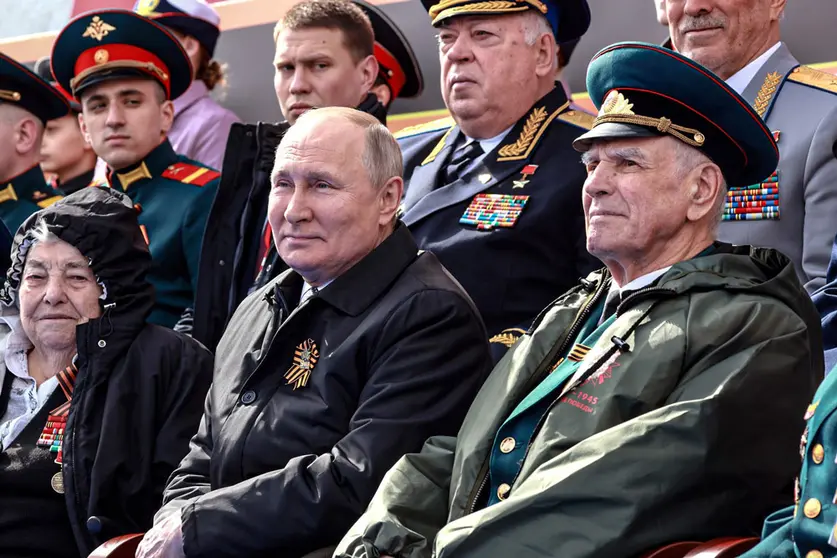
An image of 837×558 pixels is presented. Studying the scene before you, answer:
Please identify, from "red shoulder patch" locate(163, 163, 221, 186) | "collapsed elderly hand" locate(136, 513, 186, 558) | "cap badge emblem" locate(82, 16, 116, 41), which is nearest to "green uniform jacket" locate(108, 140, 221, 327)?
"red shoulder patch" locate(163, 163, 221, 186)

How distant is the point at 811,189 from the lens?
361 cm

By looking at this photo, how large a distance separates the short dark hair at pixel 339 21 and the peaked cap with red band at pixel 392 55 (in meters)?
0.40

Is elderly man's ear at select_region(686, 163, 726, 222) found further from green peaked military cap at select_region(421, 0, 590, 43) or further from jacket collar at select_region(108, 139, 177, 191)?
jacket collar at select_region(108, 139, 177, 191)

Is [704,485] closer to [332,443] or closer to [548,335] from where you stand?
[548,335]

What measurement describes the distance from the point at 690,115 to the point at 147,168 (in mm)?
2675

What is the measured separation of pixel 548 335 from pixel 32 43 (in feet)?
17.2

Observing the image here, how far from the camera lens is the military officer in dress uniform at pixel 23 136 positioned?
562cm

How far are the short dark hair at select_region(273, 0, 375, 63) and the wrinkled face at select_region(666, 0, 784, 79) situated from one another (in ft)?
4.26

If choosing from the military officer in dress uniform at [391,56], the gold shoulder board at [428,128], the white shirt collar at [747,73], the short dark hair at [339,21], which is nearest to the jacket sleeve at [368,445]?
the white shirt collar at [747,73]

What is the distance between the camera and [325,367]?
328cm

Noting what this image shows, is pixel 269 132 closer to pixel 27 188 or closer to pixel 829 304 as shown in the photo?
pixel 27 188

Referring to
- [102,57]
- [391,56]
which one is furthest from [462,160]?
[102,57]

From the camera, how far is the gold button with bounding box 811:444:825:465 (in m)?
2.33

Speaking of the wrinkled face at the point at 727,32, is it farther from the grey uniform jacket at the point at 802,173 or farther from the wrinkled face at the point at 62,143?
the wrinkled face at the point at 62,143
